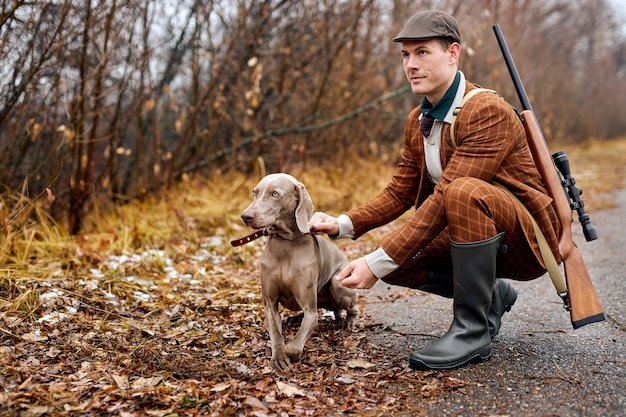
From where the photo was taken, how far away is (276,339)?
122 inches

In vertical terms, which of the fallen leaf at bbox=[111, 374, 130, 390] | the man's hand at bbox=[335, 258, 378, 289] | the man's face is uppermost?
the man's face

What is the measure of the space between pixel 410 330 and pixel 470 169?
1.19m

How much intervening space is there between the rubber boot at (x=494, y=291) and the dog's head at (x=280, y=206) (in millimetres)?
811

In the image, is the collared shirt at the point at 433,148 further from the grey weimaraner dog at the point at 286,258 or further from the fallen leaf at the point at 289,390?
the fallen leaf at the point at 289,390

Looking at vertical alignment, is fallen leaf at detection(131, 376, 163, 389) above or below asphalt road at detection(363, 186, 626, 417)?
above

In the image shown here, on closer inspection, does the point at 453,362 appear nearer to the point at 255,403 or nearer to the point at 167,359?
the point at 255,403

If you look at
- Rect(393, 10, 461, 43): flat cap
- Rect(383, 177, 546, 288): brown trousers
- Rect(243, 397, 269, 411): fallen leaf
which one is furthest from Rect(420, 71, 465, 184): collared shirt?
Rect(243, 397, 269, 411): fallen leaf

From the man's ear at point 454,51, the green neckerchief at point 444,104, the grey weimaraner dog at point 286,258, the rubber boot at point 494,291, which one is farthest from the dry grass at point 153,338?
the man's ear at point 454,51

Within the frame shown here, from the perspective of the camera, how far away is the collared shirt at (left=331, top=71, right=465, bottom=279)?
2885 millimetres

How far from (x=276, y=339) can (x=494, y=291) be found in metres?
1.26

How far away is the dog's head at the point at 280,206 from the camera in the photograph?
3.02m

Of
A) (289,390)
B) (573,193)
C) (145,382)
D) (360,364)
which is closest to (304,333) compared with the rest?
(360,364)

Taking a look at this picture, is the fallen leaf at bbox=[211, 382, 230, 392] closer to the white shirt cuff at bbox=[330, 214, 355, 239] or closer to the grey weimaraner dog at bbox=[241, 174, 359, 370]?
the grey weimaraner dog at bbox=[241, 174, 359, 370]

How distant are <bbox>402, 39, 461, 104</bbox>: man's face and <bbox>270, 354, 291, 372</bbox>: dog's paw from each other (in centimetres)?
157
